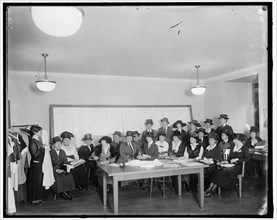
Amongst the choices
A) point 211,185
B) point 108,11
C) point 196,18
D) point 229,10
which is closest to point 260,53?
point 229,10

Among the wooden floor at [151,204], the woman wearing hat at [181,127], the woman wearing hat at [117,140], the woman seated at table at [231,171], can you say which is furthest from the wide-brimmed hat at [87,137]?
the woman seated at table at [231,171]

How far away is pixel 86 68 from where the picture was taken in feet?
13.6

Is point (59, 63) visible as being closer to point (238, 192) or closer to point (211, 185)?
point (211, 185)

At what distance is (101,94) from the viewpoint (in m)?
4.76

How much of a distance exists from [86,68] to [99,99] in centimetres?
83

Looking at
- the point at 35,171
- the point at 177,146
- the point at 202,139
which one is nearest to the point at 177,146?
the point at 177,146

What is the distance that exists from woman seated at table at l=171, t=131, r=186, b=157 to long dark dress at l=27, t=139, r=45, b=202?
2.30m

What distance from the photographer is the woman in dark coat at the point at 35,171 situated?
3.22 m

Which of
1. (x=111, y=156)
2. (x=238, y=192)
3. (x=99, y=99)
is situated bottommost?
(x=238, y=192)

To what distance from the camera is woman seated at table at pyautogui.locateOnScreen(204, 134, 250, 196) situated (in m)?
3.51

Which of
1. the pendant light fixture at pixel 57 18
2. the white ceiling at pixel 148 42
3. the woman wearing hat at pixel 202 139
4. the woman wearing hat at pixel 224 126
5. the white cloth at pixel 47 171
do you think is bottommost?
the white cloth at pixel 47 171

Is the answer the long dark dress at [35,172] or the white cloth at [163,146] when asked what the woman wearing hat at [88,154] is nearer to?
the long dark dress at [35,172]

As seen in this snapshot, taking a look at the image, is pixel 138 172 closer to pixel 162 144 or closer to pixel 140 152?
pixel 140 152

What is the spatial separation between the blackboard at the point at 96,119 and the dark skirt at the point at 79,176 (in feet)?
1.59
